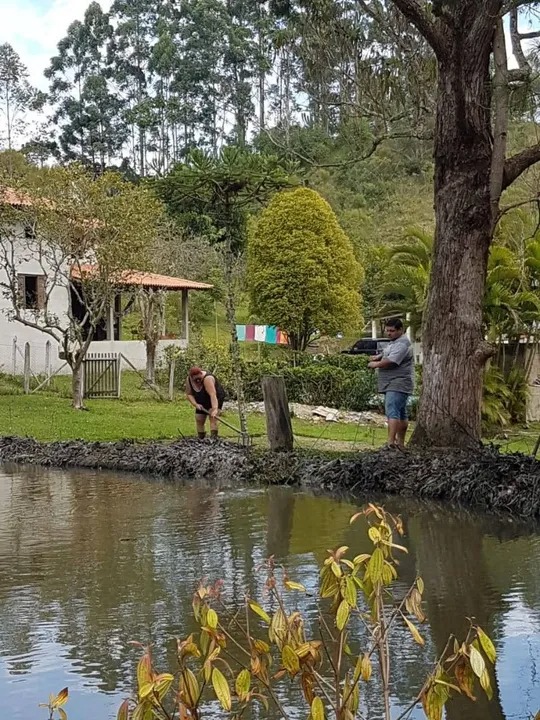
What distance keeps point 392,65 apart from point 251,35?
172 feet

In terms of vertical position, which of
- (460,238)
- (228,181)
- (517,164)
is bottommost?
(460,238)

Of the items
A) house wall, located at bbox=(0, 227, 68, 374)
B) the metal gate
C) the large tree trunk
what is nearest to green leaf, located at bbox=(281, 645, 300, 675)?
the large tree trunk

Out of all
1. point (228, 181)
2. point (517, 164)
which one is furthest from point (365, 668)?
point (228, 181)

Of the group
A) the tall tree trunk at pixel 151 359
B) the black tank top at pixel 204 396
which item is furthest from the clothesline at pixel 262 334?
the black tank top at pixel 204 396

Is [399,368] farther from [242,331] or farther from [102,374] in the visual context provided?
[242,331]

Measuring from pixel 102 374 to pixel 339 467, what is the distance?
15.2 meters

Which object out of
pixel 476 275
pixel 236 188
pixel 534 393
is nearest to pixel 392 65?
pixel 236 188

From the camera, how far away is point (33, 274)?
29.3 metres

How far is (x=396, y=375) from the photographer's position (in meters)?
11.5

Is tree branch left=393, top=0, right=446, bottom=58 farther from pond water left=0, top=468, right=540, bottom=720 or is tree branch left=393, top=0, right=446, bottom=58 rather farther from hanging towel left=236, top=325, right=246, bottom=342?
hanging towel left=236, top=325, right=246, bottom=342

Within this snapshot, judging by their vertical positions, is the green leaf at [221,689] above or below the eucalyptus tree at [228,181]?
below

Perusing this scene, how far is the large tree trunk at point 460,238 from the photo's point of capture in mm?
11000

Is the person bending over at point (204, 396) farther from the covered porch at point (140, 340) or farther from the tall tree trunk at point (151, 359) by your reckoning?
the covered porch at point (140, 340)

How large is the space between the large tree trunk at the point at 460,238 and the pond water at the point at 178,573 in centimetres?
225
